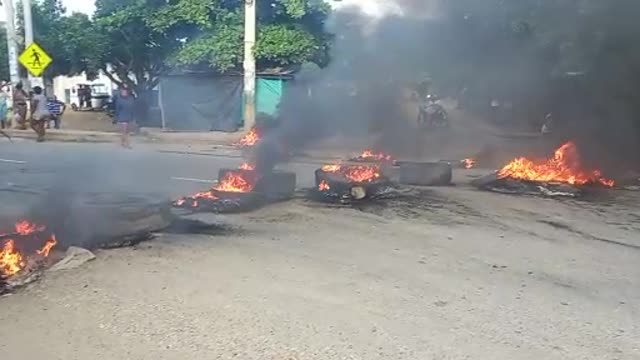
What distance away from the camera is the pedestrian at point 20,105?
64.0 feet

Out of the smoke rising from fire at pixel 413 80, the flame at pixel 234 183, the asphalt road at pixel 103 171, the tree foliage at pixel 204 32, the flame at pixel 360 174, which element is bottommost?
the asphalt road at pixel 103 171

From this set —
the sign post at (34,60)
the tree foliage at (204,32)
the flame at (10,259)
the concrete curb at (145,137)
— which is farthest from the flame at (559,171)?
the sign post at (34,60)

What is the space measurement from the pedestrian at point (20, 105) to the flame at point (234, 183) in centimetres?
1336

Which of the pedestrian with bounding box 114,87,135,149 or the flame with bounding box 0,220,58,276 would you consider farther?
the pedestrian with bounding box 114,87,135,149

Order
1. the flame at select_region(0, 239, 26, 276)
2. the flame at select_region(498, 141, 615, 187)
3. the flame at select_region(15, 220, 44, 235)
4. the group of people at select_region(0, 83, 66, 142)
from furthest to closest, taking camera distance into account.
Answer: the group of people at select_region(0, 83, 66, 142), the flame at select_region(498, 141, 615, 187), the flame at select_region(15, 220, 44, 235), the flame at select_region(0, 239, 26, 276)

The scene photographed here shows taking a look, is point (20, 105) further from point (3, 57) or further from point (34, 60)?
point (3, 57)

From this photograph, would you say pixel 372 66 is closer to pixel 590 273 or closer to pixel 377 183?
pixel 377 183

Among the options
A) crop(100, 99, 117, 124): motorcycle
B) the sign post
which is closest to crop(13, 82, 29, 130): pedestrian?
the sign post

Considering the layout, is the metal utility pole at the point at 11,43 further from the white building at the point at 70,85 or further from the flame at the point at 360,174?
the white building at the point at 70,85

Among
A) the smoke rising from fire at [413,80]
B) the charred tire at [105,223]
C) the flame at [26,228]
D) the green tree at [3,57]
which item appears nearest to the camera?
the flame at [26,228]

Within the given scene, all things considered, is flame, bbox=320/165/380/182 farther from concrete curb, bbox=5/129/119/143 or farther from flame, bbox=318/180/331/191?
concrete curb, bbox=5/129/119/143

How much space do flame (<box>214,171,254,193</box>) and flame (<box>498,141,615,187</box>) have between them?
3.71 metres

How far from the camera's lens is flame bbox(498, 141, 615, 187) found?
9.70 meters

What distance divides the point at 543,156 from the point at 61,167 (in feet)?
26.3
